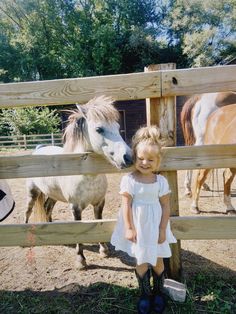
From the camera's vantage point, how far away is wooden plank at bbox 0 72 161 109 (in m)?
2.42

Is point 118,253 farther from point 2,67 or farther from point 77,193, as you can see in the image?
point 2,67

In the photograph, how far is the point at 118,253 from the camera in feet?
12.4

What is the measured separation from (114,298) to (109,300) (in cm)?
5

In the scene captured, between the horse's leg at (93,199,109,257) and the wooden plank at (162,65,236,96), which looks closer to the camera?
the wooden plank at (162,65,236,96)

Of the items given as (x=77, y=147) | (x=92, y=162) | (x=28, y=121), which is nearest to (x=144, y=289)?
(x=92, y=162)

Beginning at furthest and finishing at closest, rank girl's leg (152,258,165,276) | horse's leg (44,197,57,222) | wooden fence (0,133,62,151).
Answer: wooden fence (0,133,62,151) → horse's leg (44,197,57,222) → girl's leg (152,258,165,276)

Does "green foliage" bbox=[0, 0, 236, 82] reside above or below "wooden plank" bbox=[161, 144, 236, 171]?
above

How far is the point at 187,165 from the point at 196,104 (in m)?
4.22

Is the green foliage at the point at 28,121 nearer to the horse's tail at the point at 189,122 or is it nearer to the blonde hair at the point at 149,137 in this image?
the horse's tail at the point at 189,122

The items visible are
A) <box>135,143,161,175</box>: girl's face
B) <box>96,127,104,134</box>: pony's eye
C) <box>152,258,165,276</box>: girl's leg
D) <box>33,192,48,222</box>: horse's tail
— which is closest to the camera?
Answer: <box>135,143,161,175</box>: girl's face

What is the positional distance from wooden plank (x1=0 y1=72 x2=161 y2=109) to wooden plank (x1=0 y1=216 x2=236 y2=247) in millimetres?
1010

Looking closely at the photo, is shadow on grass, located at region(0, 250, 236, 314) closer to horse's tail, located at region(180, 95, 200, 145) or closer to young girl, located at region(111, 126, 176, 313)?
young girl, located at region(111, 126, 176, 313)

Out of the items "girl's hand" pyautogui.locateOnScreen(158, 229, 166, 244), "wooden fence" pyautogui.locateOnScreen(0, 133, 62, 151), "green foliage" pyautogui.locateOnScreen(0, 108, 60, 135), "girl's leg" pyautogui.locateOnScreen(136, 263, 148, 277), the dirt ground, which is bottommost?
the dirt ground

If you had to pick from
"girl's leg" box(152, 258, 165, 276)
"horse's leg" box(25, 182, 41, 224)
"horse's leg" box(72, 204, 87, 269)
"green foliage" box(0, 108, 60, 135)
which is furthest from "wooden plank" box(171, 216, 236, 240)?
"green foliage" box(0, 108, 60, 135)
